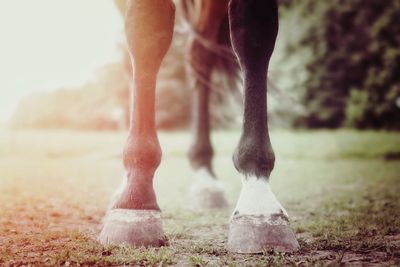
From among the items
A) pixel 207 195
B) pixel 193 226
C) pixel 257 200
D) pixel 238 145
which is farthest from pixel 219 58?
pixel 257 200

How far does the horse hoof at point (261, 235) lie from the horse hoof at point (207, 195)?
1.93m

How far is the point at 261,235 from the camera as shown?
2.04 metres

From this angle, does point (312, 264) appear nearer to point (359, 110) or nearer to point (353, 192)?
point (353, 192)

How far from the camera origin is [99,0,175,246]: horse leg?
2.28m

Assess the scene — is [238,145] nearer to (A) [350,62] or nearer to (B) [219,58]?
(B) [219,58]

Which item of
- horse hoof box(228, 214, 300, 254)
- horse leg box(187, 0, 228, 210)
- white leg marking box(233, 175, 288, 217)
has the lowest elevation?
horse hoof box(228, 214, 300, 254)

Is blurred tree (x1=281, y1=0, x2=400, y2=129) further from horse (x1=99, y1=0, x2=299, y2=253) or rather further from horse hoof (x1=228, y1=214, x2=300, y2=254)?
horse hoof (x1=228, y1=214, x2=300, y2=254)

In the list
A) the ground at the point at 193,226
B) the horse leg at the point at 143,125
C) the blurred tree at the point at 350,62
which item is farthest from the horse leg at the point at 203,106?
the blurred tree at the point at 350,62

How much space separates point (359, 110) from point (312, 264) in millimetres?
20403

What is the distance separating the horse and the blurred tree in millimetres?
19790

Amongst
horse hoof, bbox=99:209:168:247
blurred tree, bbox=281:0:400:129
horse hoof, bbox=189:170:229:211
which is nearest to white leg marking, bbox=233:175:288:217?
horse hoof, bbox=99:209:168:247

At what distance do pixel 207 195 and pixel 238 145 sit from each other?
201 cm

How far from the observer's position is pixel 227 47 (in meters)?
4.40

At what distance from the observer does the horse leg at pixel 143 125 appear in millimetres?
2281
